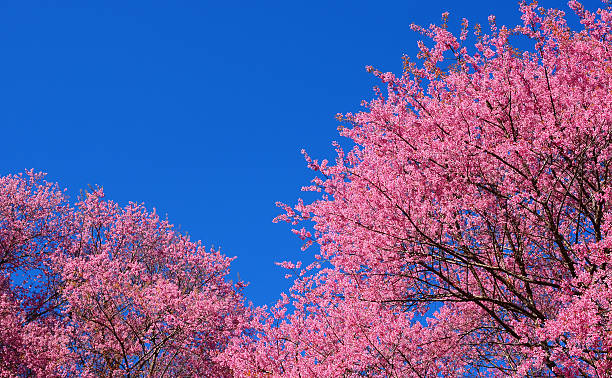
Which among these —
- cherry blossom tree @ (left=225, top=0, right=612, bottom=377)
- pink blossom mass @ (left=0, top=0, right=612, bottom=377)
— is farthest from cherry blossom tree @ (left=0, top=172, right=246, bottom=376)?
cherry blossom tree @ (left=225, top=0, right=612, bottom=377)

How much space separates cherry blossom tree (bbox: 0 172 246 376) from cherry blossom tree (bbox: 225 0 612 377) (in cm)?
603

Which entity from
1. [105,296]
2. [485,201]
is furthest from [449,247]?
[105,296]

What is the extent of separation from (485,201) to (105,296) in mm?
12660

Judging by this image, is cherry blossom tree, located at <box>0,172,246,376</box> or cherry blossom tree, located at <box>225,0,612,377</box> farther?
cherry blossom tree, located at <box>0,172,246,376</box>

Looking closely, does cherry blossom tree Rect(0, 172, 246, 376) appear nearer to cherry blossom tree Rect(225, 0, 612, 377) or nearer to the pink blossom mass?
the pink blossom mass

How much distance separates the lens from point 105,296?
1521cm

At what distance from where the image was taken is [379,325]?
1052 centimetres

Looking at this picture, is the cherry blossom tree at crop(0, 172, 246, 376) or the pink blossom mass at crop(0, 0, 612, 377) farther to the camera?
the cherry blossom tree at crop(0, 172, 246, 376)

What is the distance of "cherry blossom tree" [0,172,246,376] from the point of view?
1492 cm

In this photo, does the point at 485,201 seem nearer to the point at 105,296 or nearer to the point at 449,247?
the point at 449,247

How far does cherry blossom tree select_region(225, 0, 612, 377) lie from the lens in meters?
7.44

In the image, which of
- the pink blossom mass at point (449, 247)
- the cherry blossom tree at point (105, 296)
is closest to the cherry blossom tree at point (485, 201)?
the pink blossom mass at point (449, 247)

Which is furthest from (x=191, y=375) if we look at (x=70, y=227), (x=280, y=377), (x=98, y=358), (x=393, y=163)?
(x=393, y=163)

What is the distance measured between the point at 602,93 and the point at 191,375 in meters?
16.5
